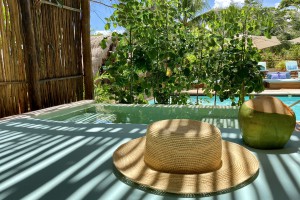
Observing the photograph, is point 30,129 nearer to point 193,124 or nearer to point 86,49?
point 193,124

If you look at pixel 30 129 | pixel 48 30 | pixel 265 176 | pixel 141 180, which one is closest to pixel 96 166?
pixel 141 180

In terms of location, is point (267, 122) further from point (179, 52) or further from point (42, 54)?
point (42, 54)

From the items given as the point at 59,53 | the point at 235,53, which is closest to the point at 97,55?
the point at 59,53

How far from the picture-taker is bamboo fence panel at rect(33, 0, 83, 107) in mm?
3832

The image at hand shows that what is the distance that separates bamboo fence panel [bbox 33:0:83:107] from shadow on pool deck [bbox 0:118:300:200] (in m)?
1.83

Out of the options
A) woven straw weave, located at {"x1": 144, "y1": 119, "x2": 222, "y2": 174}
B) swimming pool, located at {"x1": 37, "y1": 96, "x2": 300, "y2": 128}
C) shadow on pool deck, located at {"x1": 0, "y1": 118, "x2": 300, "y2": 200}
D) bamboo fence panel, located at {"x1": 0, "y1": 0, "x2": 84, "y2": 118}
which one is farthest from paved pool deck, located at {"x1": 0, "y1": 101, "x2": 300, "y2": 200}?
bamboo fence panel, located at {"x1": 0, "y1": 0, "x2": 84, "y2": 118}

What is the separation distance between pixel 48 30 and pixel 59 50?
0.36 meters

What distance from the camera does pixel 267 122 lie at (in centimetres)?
158

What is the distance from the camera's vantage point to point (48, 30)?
13.0ft

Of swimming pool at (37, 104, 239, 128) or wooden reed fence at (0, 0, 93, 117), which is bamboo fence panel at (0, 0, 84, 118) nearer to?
wooden reed fence at (0, 0, 93, 117)

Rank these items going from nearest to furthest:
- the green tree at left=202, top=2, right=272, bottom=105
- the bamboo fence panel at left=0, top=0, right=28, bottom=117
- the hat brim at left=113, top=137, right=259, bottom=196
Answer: the hat brim at left=113, top=137, right=259, bottom=196 < the bamboo fence panel at left=0, top=0, right=28, bottom=117 < the green tree at left=202, top=2, right=272, bottom=105

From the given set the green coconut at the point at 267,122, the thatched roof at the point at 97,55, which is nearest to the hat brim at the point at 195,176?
the green coconut at the point at 267,122

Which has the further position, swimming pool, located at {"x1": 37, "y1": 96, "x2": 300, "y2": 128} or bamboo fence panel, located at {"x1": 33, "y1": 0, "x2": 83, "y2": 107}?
bamboo fence panel, located at {"x1": 33, "y1": 0, "x2": 83, "y2": 107}

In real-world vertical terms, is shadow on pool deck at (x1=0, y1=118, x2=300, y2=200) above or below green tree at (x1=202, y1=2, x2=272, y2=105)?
below
